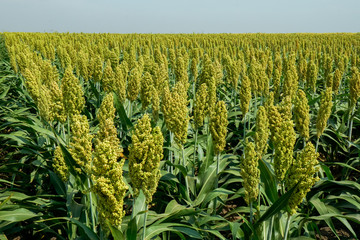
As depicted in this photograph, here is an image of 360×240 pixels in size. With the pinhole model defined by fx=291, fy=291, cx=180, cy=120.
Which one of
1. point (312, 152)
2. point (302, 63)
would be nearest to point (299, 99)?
point (312, 152)

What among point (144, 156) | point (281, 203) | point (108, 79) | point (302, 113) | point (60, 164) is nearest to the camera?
point (144, 156)

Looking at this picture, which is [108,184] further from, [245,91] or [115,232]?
[245,91]

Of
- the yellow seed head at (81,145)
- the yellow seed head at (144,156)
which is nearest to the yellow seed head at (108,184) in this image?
the yellow seed head at (144,156)

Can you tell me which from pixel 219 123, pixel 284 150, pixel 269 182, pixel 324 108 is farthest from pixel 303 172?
pixel 324 108

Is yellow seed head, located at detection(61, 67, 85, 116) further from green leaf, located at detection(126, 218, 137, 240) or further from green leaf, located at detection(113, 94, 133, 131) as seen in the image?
green leaf, located at detection(126, 218, 137, 240)

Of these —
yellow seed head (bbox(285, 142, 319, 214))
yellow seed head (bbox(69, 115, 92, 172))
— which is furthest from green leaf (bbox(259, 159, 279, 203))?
yellow seed head (bbox(69, 115, 92, 172))

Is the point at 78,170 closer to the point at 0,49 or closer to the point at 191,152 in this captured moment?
the point at 191,152

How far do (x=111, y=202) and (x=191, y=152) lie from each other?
9.60 feet

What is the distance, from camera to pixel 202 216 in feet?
10.2

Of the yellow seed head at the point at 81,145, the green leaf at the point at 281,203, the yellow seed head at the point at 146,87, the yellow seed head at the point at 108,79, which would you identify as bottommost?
the green leaf at the point at 281,203

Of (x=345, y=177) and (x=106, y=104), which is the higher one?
(x=106, y=104)

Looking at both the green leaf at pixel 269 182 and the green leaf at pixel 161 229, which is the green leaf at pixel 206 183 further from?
the green leaf at pixel 269 182

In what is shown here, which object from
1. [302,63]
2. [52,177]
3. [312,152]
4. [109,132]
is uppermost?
[302,63]

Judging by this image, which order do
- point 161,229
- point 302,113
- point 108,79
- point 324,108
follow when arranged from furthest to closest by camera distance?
point 108,79 → point 324,108 → point 302,113 → point 161,229
